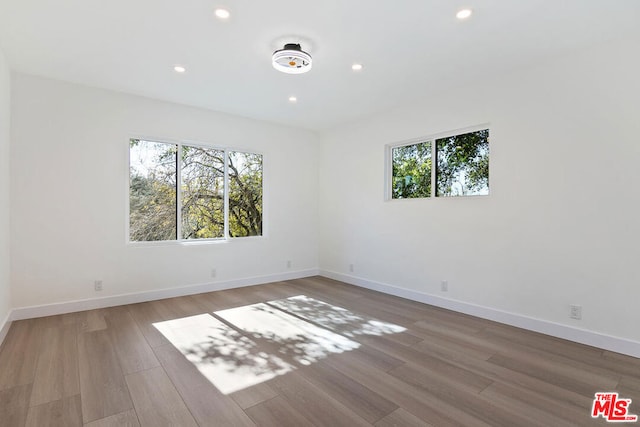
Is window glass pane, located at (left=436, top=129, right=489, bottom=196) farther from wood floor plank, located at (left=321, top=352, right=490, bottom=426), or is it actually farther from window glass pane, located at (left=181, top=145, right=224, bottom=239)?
window glass pane, located at (left=181, top=145, right=224, bottom=239)

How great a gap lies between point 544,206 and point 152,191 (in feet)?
15.8

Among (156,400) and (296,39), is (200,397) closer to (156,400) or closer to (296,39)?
(156,400)

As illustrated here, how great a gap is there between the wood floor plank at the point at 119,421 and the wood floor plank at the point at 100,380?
0.04 meters

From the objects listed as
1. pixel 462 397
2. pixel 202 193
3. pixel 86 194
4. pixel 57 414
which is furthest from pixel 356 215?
pixel 57 414

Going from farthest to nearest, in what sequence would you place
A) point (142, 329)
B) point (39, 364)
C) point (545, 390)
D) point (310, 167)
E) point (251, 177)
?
point (310, 167), point (251, 177), point (142, 329), point (39, 364), point (545, 390)

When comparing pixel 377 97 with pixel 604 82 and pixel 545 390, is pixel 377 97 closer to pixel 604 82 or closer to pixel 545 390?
pixel 604 82

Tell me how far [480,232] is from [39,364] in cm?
443

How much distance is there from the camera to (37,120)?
3.52 m

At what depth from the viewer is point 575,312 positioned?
296cm

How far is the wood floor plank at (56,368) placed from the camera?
2080 mm

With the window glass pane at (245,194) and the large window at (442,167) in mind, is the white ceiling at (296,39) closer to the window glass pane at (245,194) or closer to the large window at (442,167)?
the large window at (442,167)

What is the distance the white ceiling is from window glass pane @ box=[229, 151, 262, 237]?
1442 millimetres

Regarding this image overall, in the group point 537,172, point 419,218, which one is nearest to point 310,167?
point 419,218

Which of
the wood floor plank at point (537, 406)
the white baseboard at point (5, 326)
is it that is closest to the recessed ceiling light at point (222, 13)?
the wood floor plank at point (537, 406)
